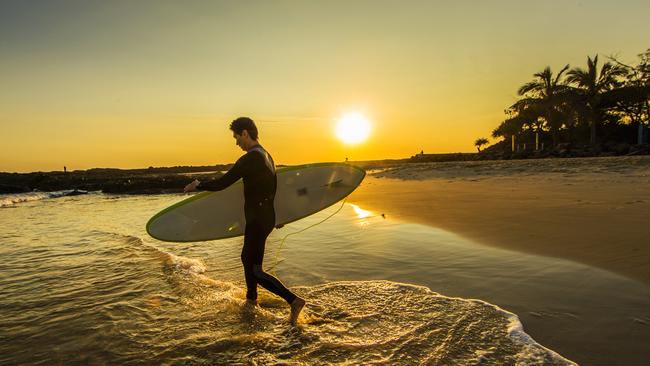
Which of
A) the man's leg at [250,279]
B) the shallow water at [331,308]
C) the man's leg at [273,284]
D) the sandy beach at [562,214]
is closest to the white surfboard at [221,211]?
the shallow water at [331,308]

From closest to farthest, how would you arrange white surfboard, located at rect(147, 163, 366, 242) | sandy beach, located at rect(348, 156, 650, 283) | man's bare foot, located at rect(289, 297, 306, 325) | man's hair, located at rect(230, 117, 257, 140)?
man's bare foot, located at rect(289, 297, 306, 325), man's hair, located at rect(230, 117, 257, 140), sandy beach, located at rect(348, 156, 650, 283), white surfboard, located at rect(147, 163, 366, 242)

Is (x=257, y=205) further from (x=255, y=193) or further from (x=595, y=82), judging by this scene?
(x=595, y=82)

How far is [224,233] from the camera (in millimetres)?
6227

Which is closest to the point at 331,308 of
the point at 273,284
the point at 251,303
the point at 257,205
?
the point at 273,284

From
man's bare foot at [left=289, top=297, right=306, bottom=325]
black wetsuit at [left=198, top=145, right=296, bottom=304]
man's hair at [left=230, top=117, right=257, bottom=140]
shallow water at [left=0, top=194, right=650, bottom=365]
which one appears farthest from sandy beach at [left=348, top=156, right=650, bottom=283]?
man's hair at [left=230, top=117, right=257, bottom=140]

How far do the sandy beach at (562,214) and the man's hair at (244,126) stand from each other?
427 centimetres

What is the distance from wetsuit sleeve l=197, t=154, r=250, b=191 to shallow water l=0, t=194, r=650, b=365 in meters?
1.49

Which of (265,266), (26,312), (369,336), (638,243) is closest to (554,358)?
(369,336)

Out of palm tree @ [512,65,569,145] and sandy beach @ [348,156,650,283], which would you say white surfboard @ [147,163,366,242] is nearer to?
sandy beach @ [348,156,650,283]

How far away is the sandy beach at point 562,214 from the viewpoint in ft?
17.6

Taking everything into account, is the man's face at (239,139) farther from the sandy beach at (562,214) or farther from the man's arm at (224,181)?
the sandy beach at (562,214)

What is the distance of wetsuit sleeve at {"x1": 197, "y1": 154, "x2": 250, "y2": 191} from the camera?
13.8ft

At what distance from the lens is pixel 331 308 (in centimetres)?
443

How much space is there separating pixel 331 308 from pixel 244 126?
7.55 ft
